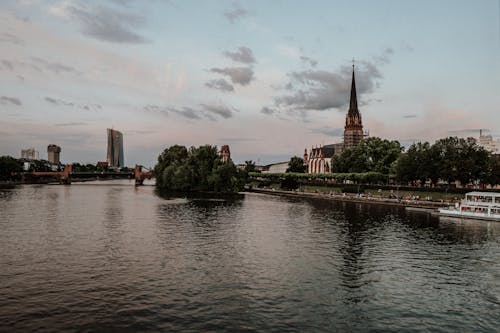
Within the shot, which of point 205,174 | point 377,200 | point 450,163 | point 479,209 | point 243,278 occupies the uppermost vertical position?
point 450,163

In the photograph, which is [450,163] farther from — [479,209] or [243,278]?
[243,278]

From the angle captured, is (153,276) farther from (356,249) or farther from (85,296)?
(356,249)

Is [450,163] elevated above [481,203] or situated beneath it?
elevated above

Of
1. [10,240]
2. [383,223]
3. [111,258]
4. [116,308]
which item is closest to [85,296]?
[116,308]

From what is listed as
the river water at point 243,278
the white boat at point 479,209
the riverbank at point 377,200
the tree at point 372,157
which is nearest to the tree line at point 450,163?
the riverbank at point 377,200

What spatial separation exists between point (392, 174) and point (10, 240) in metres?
123

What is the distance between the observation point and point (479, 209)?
80.5 m

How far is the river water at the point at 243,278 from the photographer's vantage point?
2612 centimetres

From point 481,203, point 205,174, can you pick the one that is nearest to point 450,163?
point 481,203

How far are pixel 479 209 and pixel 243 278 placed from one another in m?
64.3

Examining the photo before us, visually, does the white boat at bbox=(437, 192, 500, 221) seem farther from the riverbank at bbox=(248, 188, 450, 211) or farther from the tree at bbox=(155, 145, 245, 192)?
the tree at bbox=(155, 145, 245, 192)

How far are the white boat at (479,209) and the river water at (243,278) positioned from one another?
57.4ft

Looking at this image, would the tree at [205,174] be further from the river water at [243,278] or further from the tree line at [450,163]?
the river water at [243,278]

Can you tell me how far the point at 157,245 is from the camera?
48125mm
